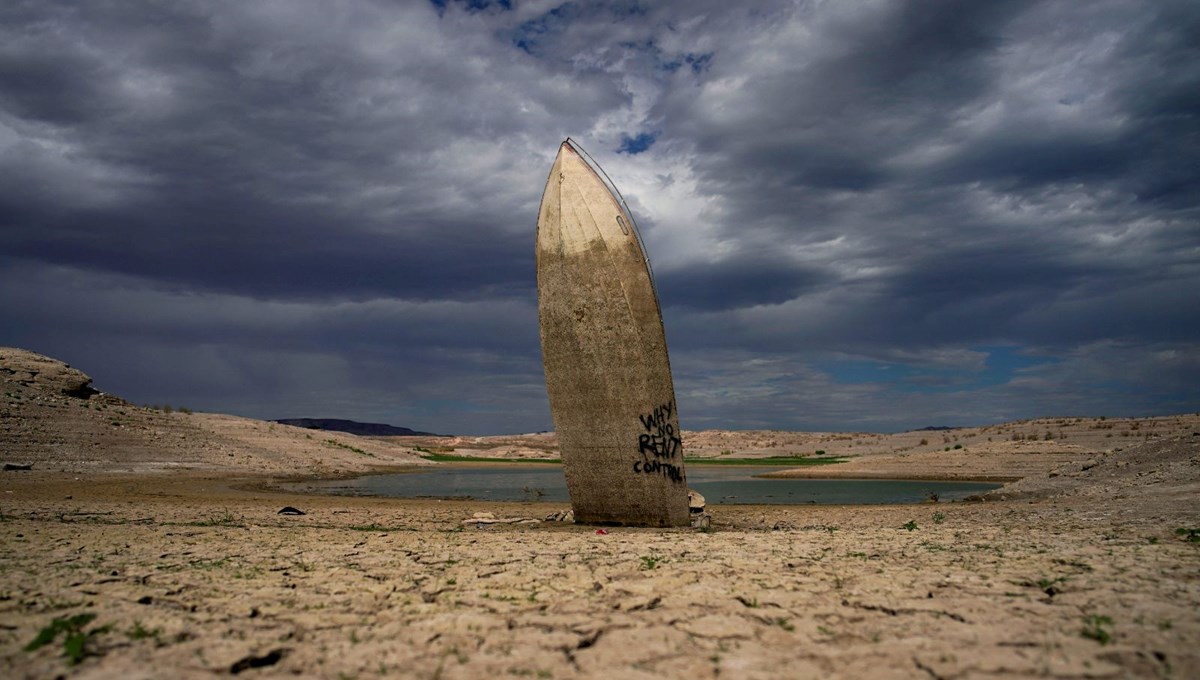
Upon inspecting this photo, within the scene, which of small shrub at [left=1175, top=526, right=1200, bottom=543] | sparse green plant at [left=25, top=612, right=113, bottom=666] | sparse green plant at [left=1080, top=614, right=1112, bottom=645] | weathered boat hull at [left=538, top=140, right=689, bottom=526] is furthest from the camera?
weathered boat hull at [left=538, top=140, right=689, bottom=526]

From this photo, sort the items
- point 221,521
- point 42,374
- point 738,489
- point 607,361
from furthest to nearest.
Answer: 1. point 42,374
2. point 738,489
3. point 607,361
4. point 221,521

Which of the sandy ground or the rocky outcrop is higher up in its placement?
the rocky outcrop

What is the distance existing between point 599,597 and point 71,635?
4.36 metres

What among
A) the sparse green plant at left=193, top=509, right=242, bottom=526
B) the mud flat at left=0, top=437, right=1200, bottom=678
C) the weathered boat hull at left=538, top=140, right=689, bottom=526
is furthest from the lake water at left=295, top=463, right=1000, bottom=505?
the mud flat at left=0, top=437, right=1200, bottom=678

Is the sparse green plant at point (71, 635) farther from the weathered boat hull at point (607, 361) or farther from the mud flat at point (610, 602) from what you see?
→ the weathered boat hull at point (607, 361)

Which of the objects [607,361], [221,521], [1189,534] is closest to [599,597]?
[607,361]

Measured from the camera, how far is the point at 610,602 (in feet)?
22.4

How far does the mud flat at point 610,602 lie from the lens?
5094mm

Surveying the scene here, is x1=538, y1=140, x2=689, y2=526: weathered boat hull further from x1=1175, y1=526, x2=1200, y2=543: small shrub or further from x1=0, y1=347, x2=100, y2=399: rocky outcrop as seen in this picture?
x1=0, y1=347, x2=100, y2=399: rocky outcrop

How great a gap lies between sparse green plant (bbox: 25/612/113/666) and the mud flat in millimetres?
33

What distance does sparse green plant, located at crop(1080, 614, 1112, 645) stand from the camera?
5285 mm

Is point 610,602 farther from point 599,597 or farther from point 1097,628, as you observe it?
point 1097,628

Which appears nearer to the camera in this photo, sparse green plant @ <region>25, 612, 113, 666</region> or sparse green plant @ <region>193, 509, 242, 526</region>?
sparse green plant @ <region>25, 612, 113, 666</region>

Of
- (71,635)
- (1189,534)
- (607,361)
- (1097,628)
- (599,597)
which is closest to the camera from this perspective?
(71,635)
